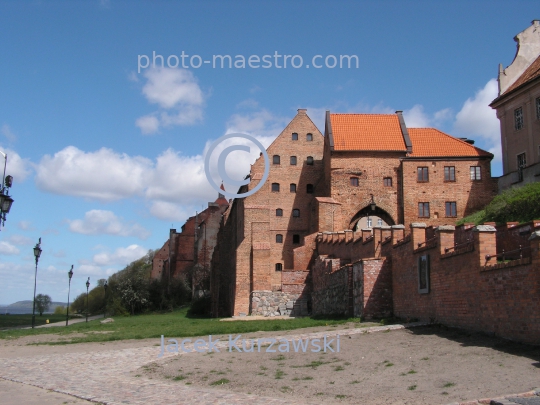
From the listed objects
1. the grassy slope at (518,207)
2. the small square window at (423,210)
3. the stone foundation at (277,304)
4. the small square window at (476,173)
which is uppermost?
the small square window at (476,173)

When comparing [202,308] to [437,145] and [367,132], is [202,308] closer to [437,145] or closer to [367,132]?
→ [367,132]

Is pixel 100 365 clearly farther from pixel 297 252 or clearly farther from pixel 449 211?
pixel 449 211

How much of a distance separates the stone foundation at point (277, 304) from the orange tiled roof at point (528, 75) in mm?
19466

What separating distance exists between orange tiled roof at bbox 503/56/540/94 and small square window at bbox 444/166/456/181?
791 cm

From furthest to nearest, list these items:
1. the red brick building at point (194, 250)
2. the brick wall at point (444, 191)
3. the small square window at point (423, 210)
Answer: the red brick building at point (194, 250)
the small square window at point (423, 210)
the brick wall at point (444, 191)

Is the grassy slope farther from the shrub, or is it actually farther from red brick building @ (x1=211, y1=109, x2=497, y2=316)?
the shrub

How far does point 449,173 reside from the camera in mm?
44250

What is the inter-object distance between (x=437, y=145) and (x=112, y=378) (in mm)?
37404

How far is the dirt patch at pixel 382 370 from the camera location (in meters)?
9.75

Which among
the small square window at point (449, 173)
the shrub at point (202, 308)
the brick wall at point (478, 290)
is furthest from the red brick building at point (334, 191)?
the brick wall at point (478, 290)

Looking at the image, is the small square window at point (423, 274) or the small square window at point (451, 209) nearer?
the small square window at point (423, 274)

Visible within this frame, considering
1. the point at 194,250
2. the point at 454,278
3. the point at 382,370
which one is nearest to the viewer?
the point at 382,370

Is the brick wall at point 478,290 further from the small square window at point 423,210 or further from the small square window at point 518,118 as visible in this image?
the small square window at point 423,210

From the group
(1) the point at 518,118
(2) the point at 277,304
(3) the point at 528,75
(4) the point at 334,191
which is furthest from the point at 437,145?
(2) the point at 277,304
